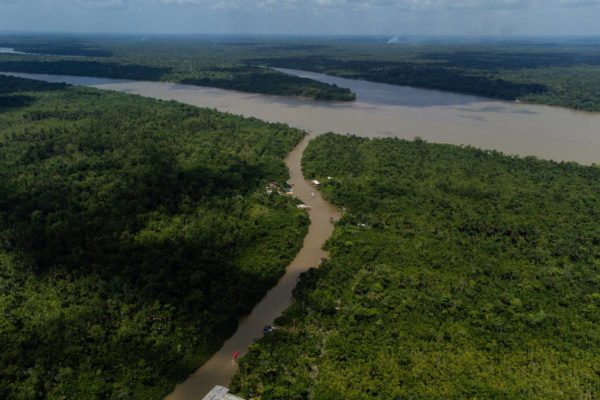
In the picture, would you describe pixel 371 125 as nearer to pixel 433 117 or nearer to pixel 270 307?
pixel 433 117

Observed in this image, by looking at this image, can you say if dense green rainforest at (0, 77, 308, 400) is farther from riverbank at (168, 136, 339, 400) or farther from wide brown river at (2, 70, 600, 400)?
wide brown river at (2, 70, 600, 400)

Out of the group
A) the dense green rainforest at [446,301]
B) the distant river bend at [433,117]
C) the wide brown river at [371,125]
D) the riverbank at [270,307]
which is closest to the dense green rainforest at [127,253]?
the riverbank at [270,307]

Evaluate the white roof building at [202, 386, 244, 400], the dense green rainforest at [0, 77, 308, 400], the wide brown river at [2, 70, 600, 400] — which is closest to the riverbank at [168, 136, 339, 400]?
the wide brown river at [2, 70, 600, 400]

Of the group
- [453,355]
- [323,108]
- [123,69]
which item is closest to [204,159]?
[453,355]

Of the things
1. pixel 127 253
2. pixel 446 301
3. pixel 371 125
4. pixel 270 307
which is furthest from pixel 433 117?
pixel 127 253

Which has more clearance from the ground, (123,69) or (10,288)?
(123,69)

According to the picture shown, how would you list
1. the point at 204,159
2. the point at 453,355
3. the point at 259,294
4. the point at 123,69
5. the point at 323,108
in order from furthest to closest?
the point at 123,69
the point at 323,108
the point at 204,159
the point at 259,294
the point at 453,355

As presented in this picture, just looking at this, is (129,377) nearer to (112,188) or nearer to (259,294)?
(259,294)
